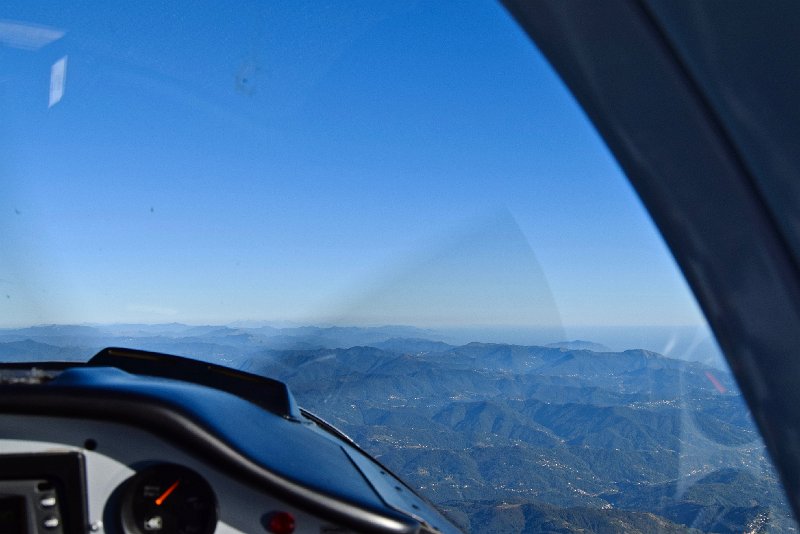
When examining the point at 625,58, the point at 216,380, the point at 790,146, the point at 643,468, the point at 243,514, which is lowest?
the point at 643,468

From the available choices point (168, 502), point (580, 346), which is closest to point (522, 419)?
point (580, 346)

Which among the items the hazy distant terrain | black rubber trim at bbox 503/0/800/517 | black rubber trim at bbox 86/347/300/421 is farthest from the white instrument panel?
black rubber trim at bbox 503/0/800/517

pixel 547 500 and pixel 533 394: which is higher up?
pixel 533 394

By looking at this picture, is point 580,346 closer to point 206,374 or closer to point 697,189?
point 697,189

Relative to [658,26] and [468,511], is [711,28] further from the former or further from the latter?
[468,511]

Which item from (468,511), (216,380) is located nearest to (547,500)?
(468,511)

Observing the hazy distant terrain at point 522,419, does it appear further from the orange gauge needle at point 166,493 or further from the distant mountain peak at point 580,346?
the orange gauge needle at point 166,493

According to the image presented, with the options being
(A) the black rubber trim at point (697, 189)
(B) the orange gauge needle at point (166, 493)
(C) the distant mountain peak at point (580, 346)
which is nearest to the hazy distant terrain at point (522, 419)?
(C) the distant mountain peak at point (580, 346)
